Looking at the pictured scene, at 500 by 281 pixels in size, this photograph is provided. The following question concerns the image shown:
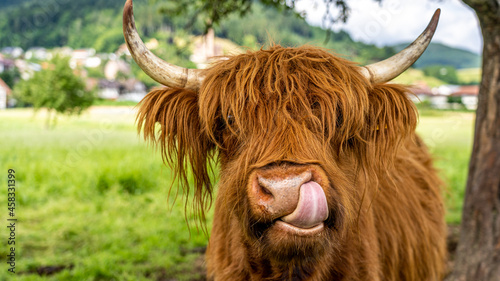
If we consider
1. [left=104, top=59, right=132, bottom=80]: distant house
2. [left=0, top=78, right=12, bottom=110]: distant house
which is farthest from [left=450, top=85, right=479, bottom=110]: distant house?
[left=0, top=78, right=12, bottom=110]: distant house

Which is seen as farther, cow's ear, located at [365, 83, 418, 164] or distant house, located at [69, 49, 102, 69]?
distant house, located at [69, 49, 102, 69]

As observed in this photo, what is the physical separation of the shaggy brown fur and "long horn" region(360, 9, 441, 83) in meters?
0.07

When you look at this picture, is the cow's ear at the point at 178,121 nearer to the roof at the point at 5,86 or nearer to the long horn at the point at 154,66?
the long horn at the point at 154,66

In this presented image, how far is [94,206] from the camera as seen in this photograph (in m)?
6.25

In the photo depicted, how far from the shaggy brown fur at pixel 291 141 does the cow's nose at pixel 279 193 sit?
98 mm

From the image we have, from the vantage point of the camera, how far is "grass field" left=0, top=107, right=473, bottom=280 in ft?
13.9

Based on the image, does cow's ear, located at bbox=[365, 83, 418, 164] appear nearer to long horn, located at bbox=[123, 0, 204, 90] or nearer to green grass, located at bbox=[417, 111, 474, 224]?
long horn, located at bbox=[123, 0, 204, 90]

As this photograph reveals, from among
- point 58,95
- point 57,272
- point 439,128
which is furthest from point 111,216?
point 439,128

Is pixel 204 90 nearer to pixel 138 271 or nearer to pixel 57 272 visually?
pixel 138 271

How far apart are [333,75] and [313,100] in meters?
0.26

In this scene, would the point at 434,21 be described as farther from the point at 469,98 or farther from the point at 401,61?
the point at 469,98

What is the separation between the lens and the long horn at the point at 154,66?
6.18 feet

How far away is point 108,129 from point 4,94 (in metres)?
3.60

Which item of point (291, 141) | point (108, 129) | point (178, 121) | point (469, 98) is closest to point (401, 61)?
point (291, 141)
